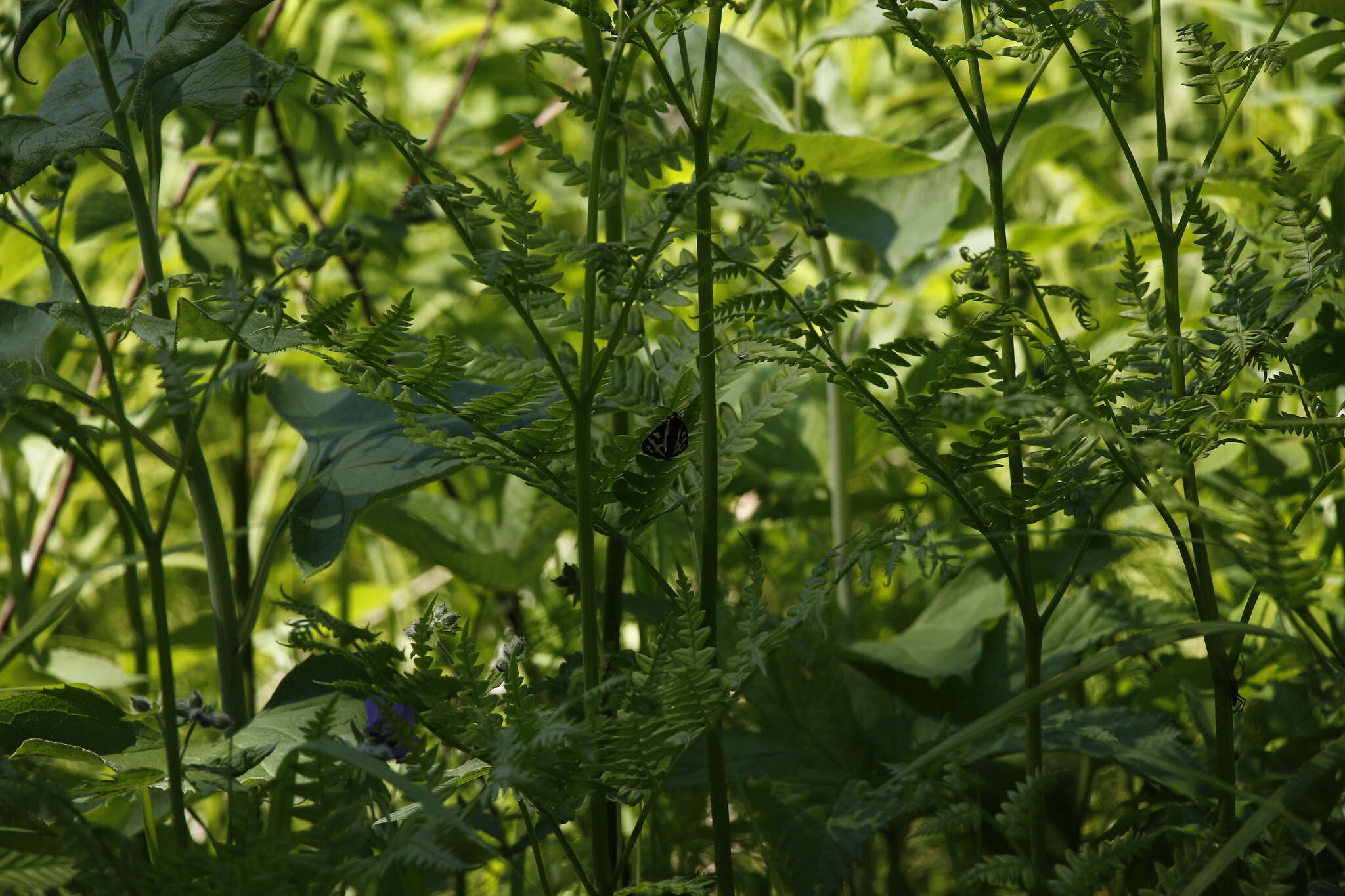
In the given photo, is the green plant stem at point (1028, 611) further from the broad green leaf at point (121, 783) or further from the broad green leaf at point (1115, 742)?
the broad green leaf at point (121, 783)

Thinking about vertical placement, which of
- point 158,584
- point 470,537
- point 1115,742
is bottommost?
point 1115,742

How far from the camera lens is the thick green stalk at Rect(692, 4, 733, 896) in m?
0.78

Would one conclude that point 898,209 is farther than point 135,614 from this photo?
Yes

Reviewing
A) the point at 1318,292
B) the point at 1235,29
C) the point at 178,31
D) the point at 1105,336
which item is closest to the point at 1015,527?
the point at 1318,292

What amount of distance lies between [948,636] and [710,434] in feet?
1.93

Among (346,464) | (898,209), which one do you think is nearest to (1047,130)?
(898,209)

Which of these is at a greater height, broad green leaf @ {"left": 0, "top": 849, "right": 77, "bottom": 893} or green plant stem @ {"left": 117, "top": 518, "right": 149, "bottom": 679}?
green plant stem @ {"left": 117, "top": 518, "right": 149, "bottom": 679}

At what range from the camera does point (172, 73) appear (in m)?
0.81

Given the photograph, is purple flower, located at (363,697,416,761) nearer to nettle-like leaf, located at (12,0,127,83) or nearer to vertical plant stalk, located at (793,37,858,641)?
nettle-like leaf, located at (12,0,127,83)

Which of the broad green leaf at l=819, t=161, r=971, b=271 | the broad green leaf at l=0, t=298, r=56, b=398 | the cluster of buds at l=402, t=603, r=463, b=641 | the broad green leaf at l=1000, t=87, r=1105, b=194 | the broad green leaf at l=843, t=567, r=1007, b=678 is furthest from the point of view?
the broad green leaf at l=819, t=161, r=971, b=271

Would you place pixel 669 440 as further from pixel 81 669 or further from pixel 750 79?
pixel 81 669

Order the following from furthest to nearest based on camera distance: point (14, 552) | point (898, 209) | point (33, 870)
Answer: point (898, 209) < point (14, 552) < point (33, 870)

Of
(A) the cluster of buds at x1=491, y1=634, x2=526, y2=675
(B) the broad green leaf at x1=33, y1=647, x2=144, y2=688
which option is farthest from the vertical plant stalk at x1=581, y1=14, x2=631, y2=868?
(B) the broad green leaf at x1=33, y1=647, x2=144, y2=688

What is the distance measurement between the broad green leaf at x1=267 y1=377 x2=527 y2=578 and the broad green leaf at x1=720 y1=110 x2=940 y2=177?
47 cm
